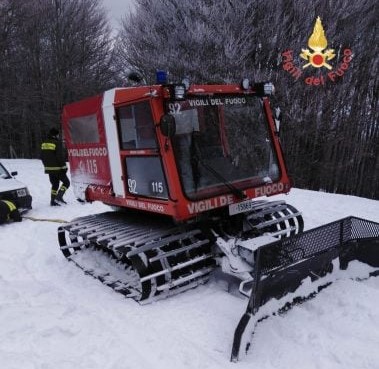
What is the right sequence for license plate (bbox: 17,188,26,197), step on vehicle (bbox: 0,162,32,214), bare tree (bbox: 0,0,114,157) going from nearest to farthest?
step on vehicle (bbox: 0,162,32,214) → license plate (bbox: 17,188,26,197) → bare tree (bbox: 0,0,114,157)

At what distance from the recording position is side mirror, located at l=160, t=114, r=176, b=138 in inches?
165

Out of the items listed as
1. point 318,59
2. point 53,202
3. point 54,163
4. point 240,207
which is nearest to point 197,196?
point 240,207

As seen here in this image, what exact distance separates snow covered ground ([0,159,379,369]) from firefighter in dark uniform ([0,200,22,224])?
2.80 m

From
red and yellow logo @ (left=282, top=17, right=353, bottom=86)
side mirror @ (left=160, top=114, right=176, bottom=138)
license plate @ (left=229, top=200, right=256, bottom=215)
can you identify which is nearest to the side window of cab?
side mirror @ (left=160, top=114, right=176, bottom=138)

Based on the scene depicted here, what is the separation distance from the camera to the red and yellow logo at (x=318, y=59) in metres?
13.7

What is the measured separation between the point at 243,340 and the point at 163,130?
205 cm

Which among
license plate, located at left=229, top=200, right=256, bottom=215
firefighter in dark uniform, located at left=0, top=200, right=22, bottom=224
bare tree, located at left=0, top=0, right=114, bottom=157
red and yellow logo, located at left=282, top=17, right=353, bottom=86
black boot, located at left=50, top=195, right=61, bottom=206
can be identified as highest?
bare tree, located at left=0, top=0, right=114, bottom=157

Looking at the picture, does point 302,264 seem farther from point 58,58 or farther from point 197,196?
point 58,58

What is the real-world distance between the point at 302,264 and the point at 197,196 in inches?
49.5

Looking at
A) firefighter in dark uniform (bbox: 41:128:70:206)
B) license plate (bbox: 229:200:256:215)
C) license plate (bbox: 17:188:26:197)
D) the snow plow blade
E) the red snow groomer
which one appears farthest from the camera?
firefighter in dark uniform (bbox: 41:128:70:206)

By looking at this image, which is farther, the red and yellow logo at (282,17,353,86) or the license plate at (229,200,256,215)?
the red and yellow logo at (282,17,353,86)

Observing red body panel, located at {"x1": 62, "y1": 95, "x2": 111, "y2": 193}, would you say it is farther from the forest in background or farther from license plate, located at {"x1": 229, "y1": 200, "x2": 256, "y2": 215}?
the forest in background

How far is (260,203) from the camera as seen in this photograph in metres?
5.79

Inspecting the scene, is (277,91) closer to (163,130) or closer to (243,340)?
(163,130)
